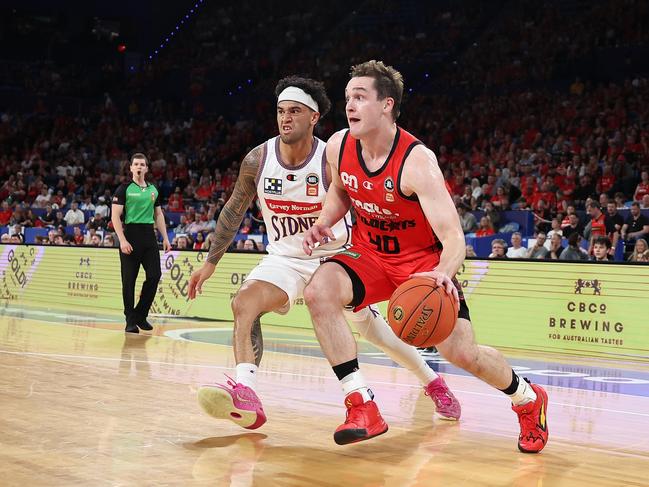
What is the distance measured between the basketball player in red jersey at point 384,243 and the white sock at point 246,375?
49cm

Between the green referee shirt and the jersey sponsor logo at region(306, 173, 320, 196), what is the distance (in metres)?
5.62

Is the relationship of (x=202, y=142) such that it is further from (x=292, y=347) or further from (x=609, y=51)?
(x=292, y=347)

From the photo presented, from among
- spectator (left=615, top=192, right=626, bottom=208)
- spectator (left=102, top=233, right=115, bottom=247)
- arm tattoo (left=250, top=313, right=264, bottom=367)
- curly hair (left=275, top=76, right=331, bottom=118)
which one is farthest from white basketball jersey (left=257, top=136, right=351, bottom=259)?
spectator (left=102, top=233, right=115, bottom=247)

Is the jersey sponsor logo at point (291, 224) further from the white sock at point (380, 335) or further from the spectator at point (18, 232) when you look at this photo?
the spectator at point (18, 232)

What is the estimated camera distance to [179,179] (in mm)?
24172

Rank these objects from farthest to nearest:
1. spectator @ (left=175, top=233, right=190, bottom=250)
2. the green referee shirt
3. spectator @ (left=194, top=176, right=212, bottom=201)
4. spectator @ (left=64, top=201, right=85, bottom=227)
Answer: spectator @ (left=194, top=176, right=212, bottom=201) → spectator @ (left=64, top=201, right=85, bottom=227) → spectator @ (left=175, top=233, right=190, bottom=250) → the green referee shirt

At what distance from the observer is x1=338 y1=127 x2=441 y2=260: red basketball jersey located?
14.9 feet

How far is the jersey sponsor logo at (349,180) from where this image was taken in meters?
4.68

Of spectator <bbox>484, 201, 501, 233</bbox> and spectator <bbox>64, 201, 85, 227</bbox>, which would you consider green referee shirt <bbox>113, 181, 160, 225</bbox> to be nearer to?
spectator <bbox>484, 201, 501, 233</bbox>

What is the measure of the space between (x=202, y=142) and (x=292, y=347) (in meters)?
18.3

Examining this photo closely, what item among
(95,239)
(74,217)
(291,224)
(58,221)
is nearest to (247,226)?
(95,239)

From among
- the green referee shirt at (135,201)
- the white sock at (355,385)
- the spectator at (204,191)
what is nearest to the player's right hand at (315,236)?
the white sock at (355,385)

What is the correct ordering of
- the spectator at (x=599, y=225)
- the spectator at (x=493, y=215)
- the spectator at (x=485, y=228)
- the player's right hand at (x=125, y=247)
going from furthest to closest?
the spectator at (x=493, y=215) → the spectator at (x=485, y=228) → the spectator at (x=599, y=225) → the player's right hand at (x=125, y=247)

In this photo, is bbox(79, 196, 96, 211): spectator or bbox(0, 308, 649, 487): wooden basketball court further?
bbox(79, 196, 96, 211): spectator
